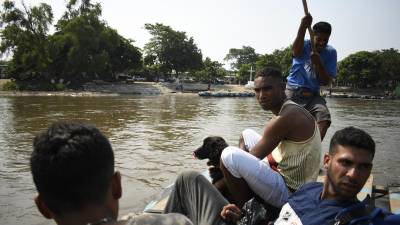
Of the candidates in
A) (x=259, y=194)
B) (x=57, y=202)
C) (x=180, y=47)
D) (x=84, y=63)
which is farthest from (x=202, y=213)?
(x=180, y=47)

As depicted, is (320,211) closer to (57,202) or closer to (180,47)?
(57,202)

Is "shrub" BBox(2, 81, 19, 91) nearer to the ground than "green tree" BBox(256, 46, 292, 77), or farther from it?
nearer to the ground

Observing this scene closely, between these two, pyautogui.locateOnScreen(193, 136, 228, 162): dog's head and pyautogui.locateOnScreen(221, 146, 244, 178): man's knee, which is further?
pyautogui.locateOnScreen(193, 136, 228, 162): dog's head

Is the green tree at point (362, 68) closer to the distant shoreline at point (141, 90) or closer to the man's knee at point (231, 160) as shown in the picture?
the distant shoreline at point (141, 90)

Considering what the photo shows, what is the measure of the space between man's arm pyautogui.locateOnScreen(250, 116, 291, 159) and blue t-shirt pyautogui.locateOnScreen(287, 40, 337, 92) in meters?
2.19

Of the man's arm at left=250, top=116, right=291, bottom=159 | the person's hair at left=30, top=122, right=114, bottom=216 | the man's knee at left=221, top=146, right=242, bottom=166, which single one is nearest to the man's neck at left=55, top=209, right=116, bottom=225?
the person's hair at left=30, top=122, right=114, bottom=216

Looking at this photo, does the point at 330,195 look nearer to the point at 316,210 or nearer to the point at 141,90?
the point at 316,210

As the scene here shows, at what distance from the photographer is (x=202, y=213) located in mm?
2609

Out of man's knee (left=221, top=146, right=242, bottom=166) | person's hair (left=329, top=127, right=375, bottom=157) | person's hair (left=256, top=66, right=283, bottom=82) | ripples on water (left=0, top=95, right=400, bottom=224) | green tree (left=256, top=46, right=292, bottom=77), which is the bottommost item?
ripples on water (left=0, top=95, right=400, bottom=224)

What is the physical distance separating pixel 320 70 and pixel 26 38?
47035 millimetres

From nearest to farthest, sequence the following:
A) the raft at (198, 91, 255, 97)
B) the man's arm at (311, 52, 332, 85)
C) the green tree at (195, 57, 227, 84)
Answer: the man's arm at (311, 52, 332, 85)
the raft at (198, 91, 255, 97)
the green tree at (195, 57, 227, 84)

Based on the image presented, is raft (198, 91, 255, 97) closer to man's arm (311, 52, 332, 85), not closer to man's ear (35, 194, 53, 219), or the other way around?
man's arm (311, 52, 332, 85)

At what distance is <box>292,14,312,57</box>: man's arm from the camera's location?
4.61 meters

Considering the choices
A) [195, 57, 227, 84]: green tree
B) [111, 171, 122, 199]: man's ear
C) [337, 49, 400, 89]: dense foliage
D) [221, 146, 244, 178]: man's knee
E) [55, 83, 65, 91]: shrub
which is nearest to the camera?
[111, 171, 122, 199]: man's ear
